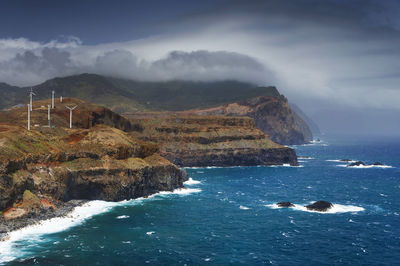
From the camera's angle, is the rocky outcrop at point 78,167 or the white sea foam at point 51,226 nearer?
the white sea foam at point 51,226

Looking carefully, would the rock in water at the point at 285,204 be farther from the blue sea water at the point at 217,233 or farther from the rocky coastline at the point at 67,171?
the rocky coastline at the point at 67,171

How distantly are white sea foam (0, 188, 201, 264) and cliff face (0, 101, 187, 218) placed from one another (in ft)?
14.1

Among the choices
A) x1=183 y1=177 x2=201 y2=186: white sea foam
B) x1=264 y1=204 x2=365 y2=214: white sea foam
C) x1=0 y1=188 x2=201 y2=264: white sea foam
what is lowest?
x1=183 y1=177 x2=201 y2=186: white sea foam

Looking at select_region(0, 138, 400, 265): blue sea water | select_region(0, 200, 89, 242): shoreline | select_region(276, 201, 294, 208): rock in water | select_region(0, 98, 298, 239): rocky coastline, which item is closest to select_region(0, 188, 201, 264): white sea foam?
select_region(0, 138, 400, 265): blue sea water

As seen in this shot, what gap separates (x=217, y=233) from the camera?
92.6 m

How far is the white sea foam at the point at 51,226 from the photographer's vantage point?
2978 inches

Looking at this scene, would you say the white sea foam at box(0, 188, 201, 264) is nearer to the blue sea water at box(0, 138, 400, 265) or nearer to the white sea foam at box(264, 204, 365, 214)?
the blue sea water at box(0, 138, 400, 265)

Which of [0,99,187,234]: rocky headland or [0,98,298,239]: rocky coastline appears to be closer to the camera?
[0,98,298,239]: rocky coastline

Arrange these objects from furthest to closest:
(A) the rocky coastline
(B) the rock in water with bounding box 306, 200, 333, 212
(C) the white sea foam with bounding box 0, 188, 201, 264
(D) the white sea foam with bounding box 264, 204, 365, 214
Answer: (B) the rock in water with bounding box 306, 200, 333, 212, (D) the white sea foam with bounding box 264, 204, 365, 214, (A) the rocky coastline, (C) the white sea foam with bounding box 0, 188, 201, 264

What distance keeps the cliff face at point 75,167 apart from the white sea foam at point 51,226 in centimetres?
431

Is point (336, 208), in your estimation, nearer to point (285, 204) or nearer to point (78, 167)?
point (285, 204)

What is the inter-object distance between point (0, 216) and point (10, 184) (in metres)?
8.28

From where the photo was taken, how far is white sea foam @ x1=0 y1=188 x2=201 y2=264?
75.6m

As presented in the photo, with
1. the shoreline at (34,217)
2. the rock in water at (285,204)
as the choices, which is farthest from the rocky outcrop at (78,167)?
the rock in water at (285,204)
